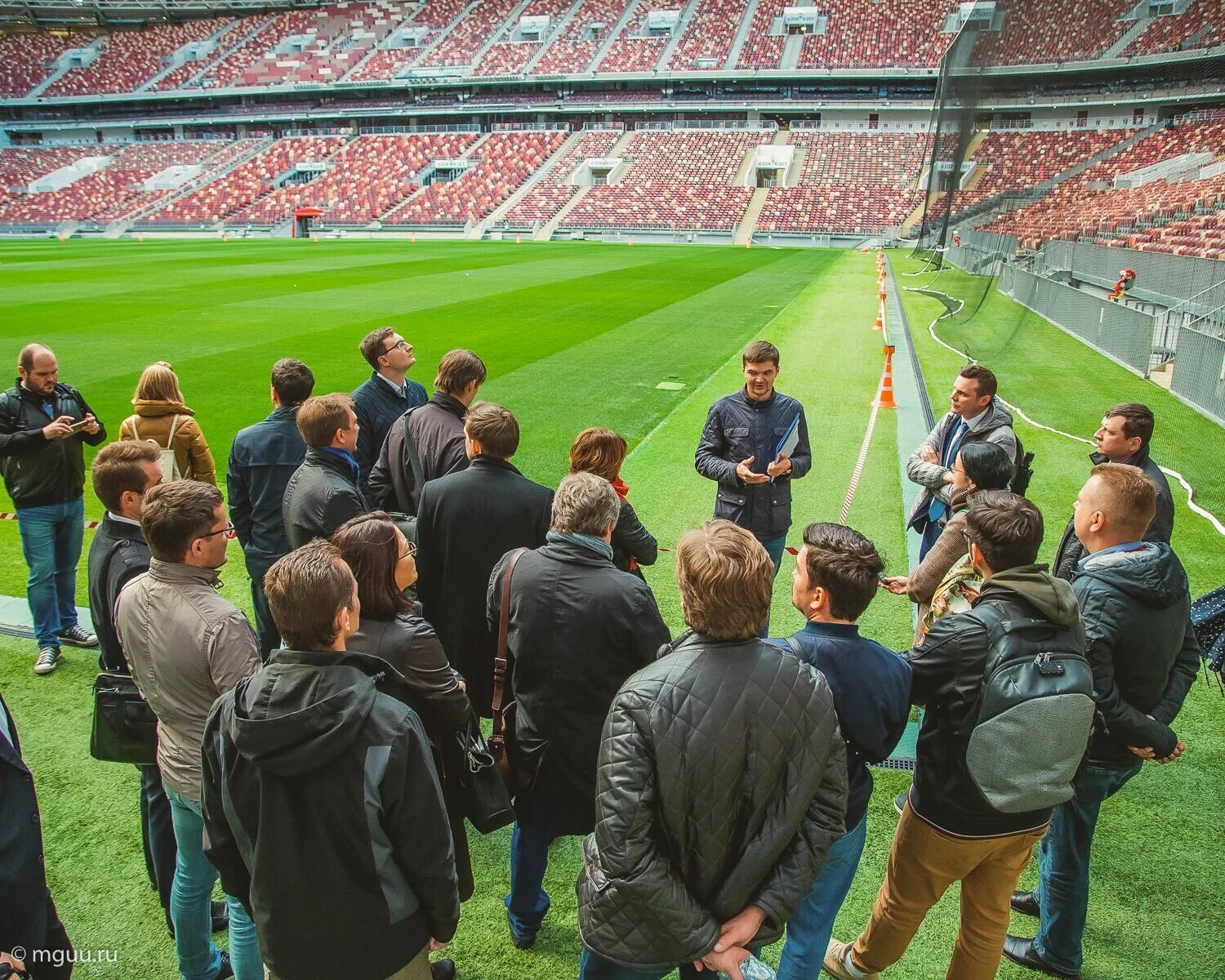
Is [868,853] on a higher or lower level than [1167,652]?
lower

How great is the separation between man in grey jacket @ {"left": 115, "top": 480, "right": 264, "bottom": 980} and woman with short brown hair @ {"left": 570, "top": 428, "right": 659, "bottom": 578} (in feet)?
5.16

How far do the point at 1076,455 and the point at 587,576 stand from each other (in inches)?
337

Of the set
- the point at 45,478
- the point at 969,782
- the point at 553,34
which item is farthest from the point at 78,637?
the point at 553,34

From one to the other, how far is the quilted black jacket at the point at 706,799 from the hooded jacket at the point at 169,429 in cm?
397

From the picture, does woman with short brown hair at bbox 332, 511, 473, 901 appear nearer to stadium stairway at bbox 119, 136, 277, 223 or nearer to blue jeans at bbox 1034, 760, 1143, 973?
blue jeans at bbox 1034, 760, 1143, 973

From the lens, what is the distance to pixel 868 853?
383 cm

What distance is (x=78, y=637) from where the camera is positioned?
5.51 metres

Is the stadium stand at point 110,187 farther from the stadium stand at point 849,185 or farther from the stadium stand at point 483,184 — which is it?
the stadium stand at point 849,185

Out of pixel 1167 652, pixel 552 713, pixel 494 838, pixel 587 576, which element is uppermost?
pixel 587 576

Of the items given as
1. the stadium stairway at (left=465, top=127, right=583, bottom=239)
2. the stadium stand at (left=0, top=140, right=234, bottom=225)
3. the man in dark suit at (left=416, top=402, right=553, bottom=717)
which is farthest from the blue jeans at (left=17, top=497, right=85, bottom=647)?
the stadium stand at (left=0, top=140, right=234, bottom=225)

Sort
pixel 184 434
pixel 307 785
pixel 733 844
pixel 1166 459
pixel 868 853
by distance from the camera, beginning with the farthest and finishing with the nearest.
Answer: pixel 1166 459, pixel 184 434, pixel 868 853, pixel 733 844, pixel 307 785

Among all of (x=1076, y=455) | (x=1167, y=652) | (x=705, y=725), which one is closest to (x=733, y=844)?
(x=705, y=725)

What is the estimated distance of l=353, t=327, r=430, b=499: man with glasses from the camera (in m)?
5.51

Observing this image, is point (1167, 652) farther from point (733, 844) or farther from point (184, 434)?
point (184, 434)
